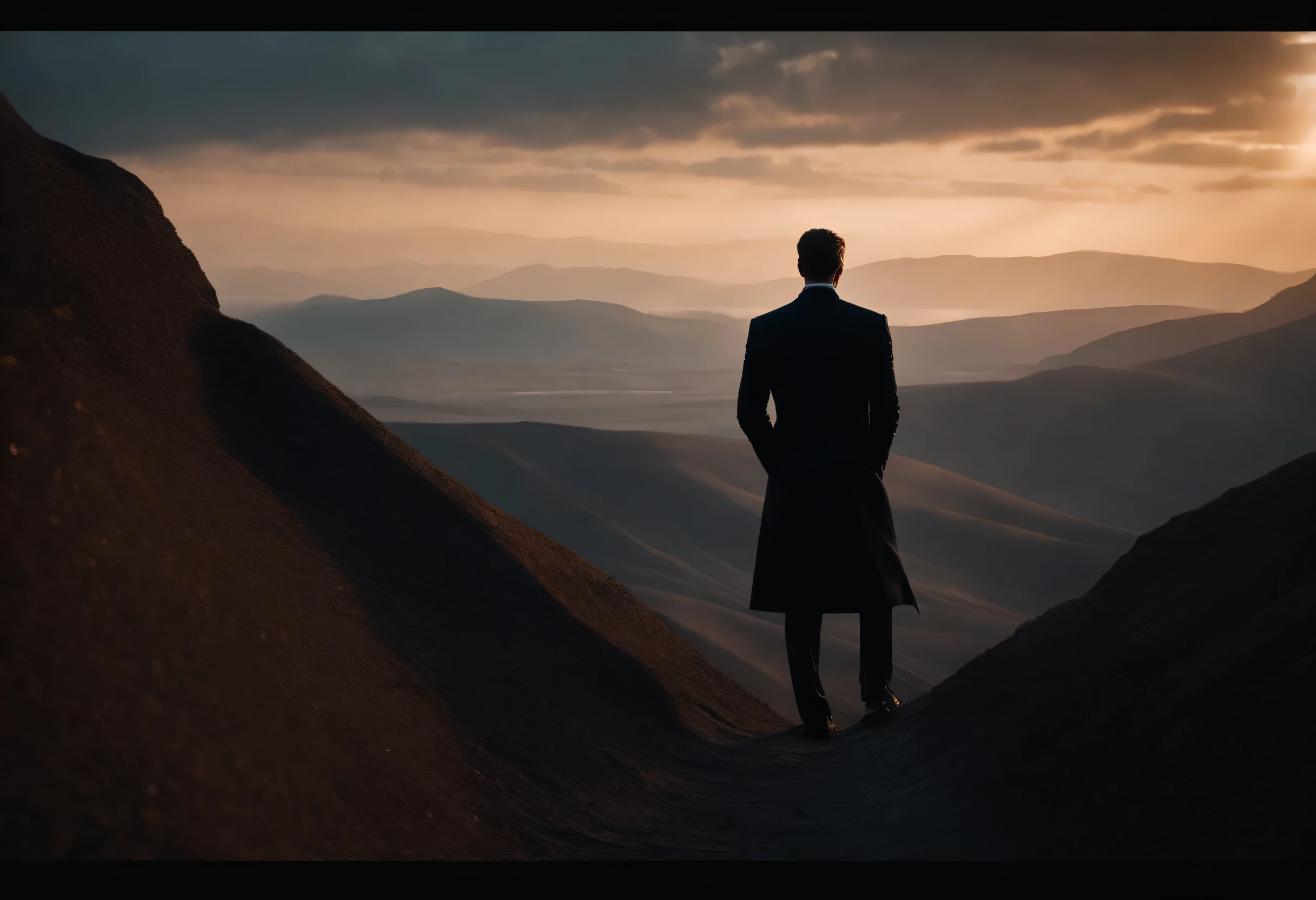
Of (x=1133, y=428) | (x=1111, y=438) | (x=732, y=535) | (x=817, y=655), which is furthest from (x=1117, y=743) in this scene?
(x=1133, y=428)

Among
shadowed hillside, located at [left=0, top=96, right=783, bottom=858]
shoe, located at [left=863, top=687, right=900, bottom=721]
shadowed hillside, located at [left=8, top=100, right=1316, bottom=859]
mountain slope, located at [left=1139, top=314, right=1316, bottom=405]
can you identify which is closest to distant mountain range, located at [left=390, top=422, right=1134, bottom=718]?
shoe, located at [left=863, top=687, right=900, bottom=721]

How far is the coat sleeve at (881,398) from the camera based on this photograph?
516cm

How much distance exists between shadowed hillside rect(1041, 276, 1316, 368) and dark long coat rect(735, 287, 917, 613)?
80627mm

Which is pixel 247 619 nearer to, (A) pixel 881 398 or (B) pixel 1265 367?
(A) pixel 881 398

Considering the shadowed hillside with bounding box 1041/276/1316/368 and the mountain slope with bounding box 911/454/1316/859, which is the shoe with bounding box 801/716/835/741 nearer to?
the mountain slope with bounding box 911/454/1316/859

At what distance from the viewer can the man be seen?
516 centimetres

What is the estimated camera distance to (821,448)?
205 inches

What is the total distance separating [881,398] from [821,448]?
0.40 metres

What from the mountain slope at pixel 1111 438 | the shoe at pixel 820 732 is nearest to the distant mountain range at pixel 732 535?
the shoe at pixel 820 732

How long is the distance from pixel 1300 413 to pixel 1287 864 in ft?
A: 202

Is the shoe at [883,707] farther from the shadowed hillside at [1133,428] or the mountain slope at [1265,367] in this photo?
the mountain slope at [1265,367]

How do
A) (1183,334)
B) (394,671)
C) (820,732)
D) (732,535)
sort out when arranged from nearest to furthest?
(394,671) → (820,732) → (732,535) → (1183,334)

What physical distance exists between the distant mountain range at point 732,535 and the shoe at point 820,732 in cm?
996

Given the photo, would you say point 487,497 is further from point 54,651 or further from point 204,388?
point 54,651
